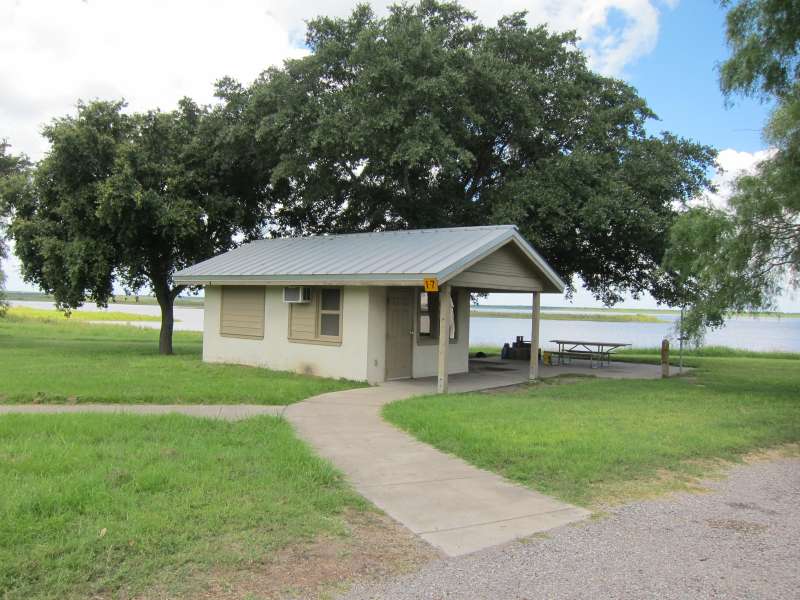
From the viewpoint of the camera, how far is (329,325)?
14.4 metres

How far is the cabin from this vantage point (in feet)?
42.3

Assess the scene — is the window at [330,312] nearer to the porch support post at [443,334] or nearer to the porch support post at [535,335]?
the porch support post at [443,334]

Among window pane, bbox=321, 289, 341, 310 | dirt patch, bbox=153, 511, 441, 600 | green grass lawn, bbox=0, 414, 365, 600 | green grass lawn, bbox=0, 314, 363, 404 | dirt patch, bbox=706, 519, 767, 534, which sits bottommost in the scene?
dirt patch, bbox=153, 511, 441, 600

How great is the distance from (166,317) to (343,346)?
1017cm

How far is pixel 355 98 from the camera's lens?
1769cm

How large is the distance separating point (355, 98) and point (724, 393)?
11715mm

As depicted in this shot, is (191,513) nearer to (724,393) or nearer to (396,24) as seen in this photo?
(724,393)

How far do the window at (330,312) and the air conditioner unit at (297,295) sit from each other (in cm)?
34

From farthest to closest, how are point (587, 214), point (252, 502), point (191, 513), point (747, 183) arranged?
point (587, 214), point (747, 183), point (252, 502), point (191, 513)

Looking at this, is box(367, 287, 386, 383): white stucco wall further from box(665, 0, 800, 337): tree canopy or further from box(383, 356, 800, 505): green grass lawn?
box(665, 0, 800, 337): tree canopy

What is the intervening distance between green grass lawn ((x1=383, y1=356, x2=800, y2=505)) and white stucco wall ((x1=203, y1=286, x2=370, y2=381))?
9.27ft

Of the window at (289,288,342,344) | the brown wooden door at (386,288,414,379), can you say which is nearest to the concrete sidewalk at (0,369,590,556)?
the brown wooden door at (386,288,414,379)

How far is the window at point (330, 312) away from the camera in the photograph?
14.2 metres

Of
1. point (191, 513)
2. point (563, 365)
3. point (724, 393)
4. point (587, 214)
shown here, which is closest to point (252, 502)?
point (191, 513)
